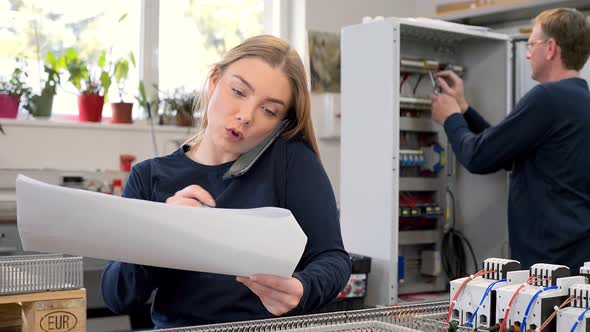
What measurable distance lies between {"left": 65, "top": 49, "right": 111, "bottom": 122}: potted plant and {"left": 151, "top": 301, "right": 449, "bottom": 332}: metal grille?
3.34m

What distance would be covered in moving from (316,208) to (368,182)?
187 centimetres

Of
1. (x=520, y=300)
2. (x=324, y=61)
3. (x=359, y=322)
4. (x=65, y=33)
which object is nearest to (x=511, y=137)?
(x=520, y=300)

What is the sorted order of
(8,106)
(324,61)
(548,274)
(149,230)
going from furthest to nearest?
(324,61), (8,106), (548,274), (149,230)

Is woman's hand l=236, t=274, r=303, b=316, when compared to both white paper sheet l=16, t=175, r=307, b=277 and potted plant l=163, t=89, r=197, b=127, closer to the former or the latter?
white paper sheet l=16, t=175, r=307, b=277

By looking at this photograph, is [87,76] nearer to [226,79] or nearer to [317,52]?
[317,52]

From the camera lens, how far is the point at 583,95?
2.70m

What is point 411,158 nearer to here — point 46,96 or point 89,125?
point 89,125

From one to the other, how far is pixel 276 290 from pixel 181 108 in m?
3.50

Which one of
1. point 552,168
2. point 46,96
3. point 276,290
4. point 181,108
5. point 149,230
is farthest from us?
point 181,108

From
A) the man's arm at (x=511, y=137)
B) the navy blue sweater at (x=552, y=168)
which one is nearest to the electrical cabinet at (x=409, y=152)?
the man's arm at (x=511, y=137)

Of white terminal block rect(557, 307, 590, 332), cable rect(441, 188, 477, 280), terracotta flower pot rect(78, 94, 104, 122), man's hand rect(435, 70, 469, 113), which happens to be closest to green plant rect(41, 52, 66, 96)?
terracotta flower pot rect(78, 94, 104, 122)

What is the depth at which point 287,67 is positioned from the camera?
4.49 feet

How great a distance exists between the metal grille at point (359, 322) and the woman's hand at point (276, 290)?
0.09 feet

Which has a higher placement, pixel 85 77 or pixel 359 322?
pixel 85 77
